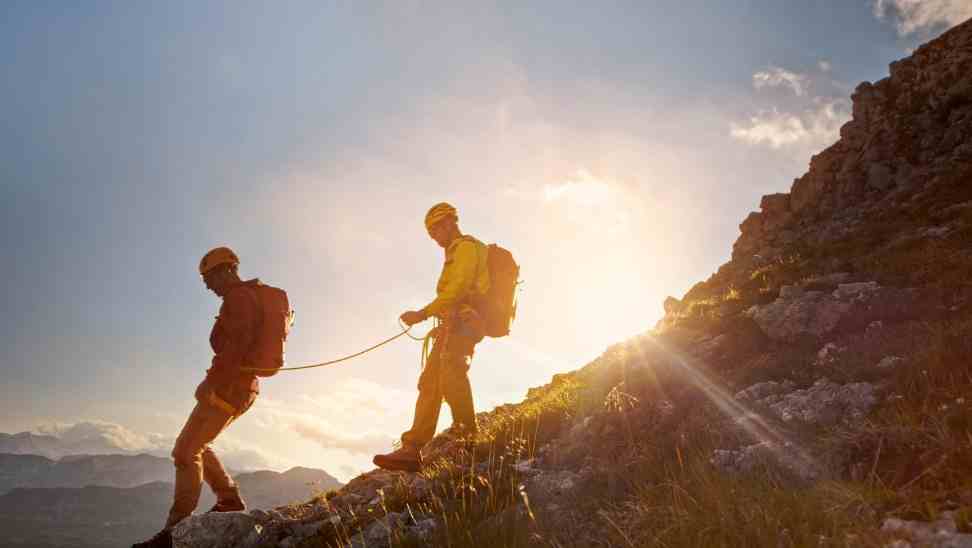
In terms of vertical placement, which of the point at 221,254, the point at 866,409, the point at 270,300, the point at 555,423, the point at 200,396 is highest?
the point at 221,254

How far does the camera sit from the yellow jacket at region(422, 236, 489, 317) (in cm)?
623

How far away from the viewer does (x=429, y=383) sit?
643 centimetres

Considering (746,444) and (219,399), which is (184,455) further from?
(746,444)

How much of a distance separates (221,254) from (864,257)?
11.1m

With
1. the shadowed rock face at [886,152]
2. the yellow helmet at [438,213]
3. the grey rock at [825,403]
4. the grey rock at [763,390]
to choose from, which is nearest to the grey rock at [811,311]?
the grey rock at [763,390]

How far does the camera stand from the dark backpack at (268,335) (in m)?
6.89

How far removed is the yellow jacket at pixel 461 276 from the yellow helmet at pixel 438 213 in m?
0.47

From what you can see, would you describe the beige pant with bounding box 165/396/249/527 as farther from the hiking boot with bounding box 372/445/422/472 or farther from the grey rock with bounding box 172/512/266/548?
the hiking boot with bounding box 372/445/422/472

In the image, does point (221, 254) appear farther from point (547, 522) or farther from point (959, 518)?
point (959, 518)

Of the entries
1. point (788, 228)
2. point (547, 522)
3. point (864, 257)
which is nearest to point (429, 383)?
point (547, 522)

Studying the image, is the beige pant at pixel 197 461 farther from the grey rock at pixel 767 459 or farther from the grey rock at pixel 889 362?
the grey rock at pixel 889 362

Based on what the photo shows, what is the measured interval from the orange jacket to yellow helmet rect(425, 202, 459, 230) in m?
2.35

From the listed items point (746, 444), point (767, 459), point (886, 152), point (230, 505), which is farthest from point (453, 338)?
point (886, 152)

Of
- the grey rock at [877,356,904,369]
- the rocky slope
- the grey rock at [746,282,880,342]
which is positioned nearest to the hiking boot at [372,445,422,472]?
the rocky slope
